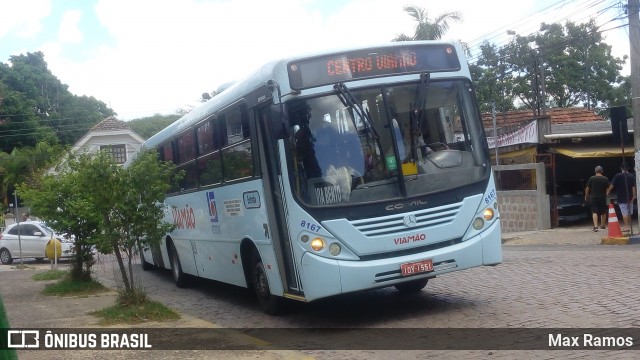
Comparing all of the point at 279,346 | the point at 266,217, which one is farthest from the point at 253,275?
the point at 279,346

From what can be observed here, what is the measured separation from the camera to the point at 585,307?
9133mm

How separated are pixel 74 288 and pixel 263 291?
589 centimetres

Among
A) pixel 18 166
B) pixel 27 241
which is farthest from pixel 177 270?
pixel 18 166

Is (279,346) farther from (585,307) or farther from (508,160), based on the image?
(508,160)

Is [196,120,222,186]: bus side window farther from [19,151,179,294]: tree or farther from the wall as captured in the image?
the wall

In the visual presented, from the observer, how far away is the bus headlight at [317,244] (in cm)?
889

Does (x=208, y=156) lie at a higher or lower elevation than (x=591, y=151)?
higher

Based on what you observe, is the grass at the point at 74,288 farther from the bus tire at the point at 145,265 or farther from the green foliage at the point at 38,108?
the green foliage at the point at 38,108

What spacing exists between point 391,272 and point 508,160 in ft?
65.4

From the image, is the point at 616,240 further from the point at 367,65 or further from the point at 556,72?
the point at 556,72

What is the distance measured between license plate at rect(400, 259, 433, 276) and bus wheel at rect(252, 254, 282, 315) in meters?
2.33

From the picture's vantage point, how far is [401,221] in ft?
29.5

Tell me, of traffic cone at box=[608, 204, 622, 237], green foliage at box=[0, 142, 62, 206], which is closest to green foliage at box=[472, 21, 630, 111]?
traffic cone at box=[608, 204, 622, 237]

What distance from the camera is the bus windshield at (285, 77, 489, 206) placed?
9.00m
